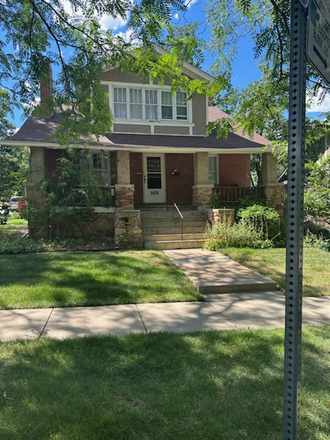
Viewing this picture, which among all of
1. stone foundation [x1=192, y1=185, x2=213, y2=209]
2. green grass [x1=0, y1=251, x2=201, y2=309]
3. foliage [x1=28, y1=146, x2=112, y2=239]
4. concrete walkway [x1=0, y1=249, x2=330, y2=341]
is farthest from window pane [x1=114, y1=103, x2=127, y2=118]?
concrete walkway [x1=0, y1=249, x2=330, y2=341]

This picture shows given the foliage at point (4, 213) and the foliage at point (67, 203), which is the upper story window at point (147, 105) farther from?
the foliage at point (4, 213)

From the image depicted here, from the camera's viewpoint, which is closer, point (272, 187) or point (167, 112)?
point (272, 187)

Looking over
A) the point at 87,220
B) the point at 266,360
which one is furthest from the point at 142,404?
the point at 87,220

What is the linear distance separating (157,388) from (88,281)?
10.9 feet

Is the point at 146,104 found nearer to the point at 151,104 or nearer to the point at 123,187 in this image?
the point at 151,104

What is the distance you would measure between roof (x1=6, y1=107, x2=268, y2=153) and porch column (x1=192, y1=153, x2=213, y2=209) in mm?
466

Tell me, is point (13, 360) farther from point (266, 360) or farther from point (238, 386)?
point (266, 360)

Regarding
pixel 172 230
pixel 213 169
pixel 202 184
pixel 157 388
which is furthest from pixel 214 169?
pixel 157 388

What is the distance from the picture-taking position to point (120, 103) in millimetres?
12875

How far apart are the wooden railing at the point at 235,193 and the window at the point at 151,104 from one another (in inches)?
160

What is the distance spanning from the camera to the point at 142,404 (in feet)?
7.68

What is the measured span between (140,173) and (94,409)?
12.1 m

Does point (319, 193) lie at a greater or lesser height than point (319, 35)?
lesser

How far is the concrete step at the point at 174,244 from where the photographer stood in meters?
9.48
